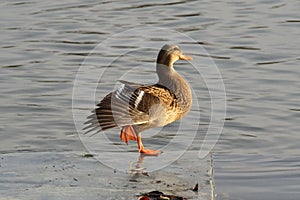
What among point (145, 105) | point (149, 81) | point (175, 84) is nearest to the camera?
point (145, 105)

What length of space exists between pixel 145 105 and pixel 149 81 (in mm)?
4291

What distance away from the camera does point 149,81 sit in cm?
1141

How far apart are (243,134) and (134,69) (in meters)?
3.07

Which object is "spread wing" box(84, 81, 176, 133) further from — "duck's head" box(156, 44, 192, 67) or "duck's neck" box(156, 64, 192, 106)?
"duck's head" box(156, 44, 192, 67)

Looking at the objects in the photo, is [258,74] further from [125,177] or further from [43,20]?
[125,177]

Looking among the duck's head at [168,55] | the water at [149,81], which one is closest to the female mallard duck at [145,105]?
the duck's head at [168,55]

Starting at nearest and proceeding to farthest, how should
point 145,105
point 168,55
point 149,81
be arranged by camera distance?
point 145,105
point 168,55
point 149,81

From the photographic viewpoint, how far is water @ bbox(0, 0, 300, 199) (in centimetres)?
656

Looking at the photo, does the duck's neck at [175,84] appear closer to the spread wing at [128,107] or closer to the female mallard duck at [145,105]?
the female mallard duck at [145,105]

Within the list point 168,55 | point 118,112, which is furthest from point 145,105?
point 168,55

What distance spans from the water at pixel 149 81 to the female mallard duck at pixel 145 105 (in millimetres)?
469

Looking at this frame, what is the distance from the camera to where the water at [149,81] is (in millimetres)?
6562

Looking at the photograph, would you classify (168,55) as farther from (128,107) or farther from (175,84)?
(128,107)

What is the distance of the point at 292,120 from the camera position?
1028 cm
